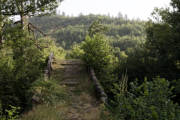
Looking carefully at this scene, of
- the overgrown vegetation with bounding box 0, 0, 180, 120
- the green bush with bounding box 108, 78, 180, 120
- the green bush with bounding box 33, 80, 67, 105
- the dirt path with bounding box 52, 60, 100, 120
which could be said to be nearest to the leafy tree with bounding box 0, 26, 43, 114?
the overgrown vegetation with bounding box 0, 0, 180, 120

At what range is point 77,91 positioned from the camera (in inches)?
338

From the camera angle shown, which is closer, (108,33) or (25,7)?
(25,7)

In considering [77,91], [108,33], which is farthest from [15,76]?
[108,33]

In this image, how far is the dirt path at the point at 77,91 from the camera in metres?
6.19

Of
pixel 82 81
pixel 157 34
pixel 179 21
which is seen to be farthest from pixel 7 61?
pixel 179 21

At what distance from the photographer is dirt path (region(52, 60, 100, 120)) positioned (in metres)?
6.19

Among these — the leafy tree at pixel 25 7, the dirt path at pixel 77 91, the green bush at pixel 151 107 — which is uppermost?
the leafy tree at pixel 25 7

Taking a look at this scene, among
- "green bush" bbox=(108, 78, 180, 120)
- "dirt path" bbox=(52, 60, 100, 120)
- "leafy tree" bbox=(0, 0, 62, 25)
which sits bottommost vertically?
"dirt path" bbox=(52, 60, 100, 120)

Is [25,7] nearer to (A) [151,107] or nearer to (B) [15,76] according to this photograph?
(B) [15,76]

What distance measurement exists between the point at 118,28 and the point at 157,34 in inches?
4858

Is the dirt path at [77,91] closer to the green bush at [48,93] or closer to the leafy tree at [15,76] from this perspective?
the green bush at [48,93]

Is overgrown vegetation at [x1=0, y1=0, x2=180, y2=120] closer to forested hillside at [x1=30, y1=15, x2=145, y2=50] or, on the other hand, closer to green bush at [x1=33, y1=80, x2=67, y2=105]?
green bush at [x1=33, y1=80, x2=67, y2=105]

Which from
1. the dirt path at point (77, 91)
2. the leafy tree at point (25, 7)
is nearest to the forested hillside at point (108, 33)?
the dirt path at point (77, 91)

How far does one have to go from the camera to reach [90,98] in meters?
7.75
